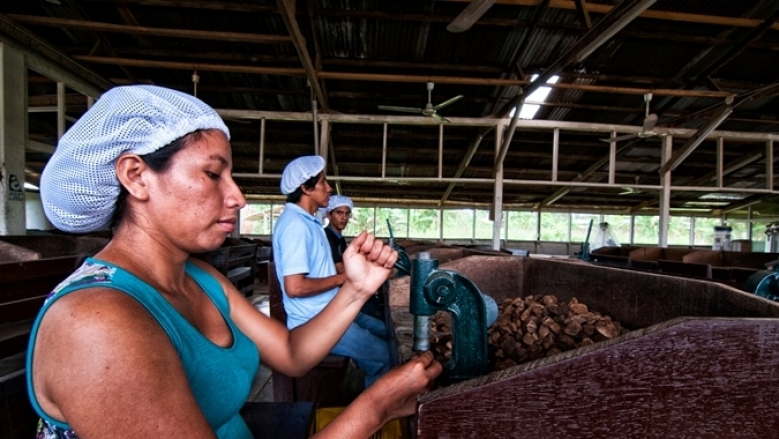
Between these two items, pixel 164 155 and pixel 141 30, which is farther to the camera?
pixel 141 30

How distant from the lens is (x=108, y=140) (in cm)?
69

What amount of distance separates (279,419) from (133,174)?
818 mm

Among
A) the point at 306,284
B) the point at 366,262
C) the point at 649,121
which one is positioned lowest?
the point at 306,284

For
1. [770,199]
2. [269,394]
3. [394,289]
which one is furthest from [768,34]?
[770,199]

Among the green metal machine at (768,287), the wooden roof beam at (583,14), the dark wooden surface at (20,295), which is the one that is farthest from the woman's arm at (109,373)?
the wooden roof beam at (583,14)

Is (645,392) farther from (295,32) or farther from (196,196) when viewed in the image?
(295,32)

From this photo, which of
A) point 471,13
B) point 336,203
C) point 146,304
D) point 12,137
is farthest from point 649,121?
point 12,137

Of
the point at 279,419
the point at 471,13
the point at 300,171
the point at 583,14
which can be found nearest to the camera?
Answer: the point at 279,419

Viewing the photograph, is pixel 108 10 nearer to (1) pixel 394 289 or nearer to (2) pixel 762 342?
(1) pixel 394 289

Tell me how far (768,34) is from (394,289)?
22.2 feet

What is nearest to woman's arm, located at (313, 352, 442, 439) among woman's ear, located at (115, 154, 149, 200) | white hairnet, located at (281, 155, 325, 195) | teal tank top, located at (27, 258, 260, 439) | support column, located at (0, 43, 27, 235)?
teal tank top, located at (27, 258, 260, 439)

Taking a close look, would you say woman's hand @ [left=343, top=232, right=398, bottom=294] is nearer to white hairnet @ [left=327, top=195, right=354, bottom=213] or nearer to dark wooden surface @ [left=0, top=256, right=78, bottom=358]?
dark wooden surface @ [left=0, top=256, right=78, bottom=358]

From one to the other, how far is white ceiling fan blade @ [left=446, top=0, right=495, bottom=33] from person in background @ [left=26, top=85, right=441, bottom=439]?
2569mm

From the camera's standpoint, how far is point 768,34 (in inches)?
205
